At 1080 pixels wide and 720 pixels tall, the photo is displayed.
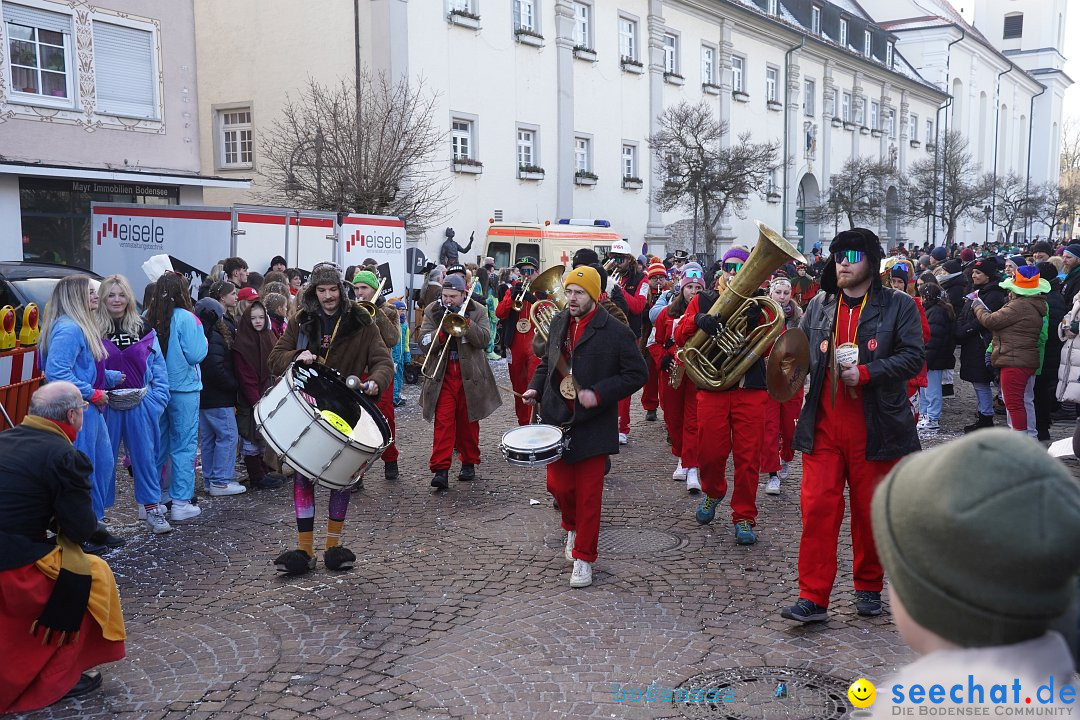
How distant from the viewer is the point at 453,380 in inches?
339

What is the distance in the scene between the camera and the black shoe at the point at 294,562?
6191 millimetres

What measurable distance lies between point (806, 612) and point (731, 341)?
219cm

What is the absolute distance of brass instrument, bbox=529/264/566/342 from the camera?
817 cm

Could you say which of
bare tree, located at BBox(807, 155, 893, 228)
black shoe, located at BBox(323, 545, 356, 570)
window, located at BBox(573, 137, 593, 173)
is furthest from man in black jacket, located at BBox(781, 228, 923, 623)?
bare tree, located at BBox(807, 155, 893, 228)

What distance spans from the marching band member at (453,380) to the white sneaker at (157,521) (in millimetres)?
2239

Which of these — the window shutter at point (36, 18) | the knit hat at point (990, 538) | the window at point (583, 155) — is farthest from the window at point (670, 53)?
the knit hat at point (990, 538)

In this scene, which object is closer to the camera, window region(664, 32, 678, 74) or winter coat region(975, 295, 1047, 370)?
winter coat region(975, 295, 1047, 370)

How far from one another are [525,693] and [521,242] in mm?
17389

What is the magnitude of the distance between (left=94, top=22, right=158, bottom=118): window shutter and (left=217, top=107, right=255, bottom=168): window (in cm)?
631

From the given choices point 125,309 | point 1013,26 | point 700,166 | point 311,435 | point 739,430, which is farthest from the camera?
point 1013,26

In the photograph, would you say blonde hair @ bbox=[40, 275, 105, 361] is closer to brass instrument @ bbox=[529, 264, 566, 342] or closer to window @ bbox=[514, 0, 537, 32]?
brass instrument @ bbox=[529, 264, 566, 342]

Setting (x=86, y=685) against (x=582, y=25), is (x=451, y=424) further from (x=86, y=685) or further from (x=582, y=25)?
(x=582, y=25)

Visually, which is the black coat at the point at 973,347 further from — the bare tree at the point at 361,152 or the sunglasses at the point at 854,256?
the bare tree at the point at 361,152

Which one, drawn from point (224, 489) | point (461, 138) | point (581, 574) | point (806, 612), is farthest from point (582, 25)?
point (806, 612)
